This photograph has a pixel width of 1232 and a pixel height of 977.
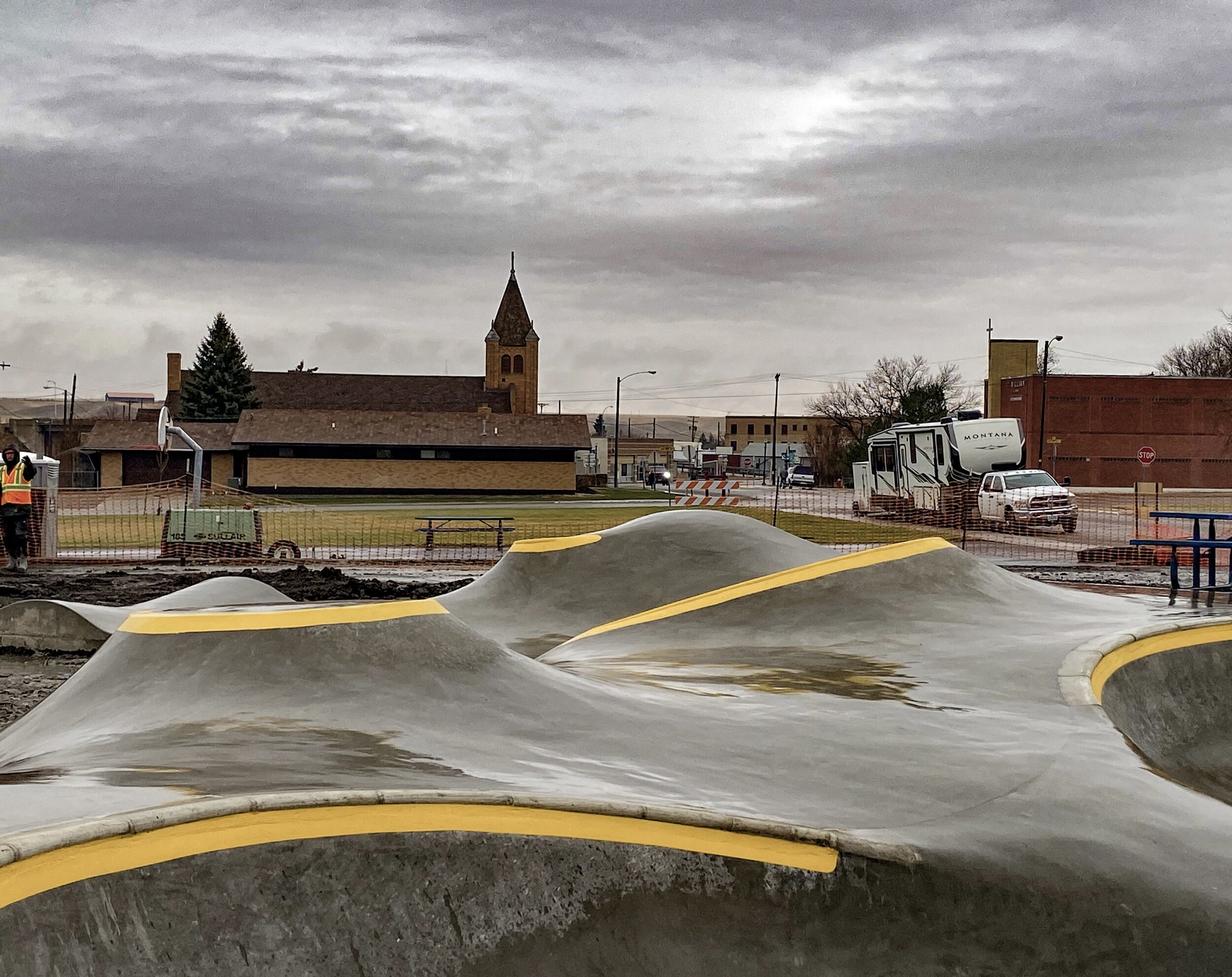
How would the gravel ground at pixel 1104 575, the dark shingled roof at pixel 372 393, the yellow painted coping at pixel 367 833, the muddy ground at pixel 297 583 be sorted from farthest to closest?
the dark shingled roof at pixel 372 393, the gravel ground at pixel 1104 575, the muddy ground at pixel 297 583, the yellow painted coping at pixel 367 833

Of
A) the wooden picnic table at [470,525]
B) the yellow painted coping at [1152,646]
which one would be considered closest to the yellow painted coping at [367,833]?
the yellow painted coping at [1152,646]

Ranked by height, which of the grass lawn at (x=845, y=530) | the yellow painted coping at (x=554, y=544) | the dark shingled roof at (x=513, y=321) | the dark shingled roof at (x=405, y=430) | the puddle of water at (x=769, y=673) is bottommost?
the grass lawn at (x=845, y=530)

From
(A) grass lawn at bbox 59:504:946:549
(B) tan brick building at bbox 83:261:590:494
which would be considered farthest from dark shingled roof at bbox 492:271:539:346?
(A) grass lawn at bbox 59:504:946:549

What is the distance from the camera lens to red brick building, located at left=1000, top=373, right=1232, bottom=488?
224ft

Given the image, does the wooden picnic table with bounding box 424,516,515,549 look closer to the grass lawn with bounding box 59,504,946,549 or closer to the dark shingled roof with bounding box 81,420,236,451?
the grass lawn with bounding box 59,504,946,549

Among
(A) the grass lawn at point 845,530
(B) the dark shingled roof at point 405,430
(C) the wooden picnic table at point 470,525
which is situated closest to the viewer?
(A) the grass lawn at point 845,530

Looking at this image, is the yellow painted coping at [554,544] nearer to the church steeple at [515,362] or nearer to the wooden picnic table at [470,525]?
the wooden picnic table at [470,525]

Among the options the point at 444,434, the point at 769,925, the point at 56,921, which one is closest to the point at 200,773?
the point at 56,921

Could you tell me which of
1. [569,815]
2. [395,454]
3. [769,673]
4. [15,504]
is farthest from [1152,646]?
[395,454]

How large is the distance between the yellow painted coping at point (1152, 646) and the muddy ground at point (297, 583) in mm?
9433

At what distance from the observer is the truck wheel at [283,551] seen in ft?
72.3

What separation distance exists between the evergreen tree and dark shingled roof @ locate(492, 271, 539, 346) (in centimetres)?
2539

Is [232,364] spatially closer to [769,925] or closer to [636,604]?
[636,604]

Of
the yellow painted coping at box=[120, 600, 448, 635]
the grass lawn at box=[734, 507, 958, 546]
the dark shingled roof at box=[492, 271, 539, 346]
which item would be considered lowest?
the grass lawn at box=[734, 507, 958, 546]
